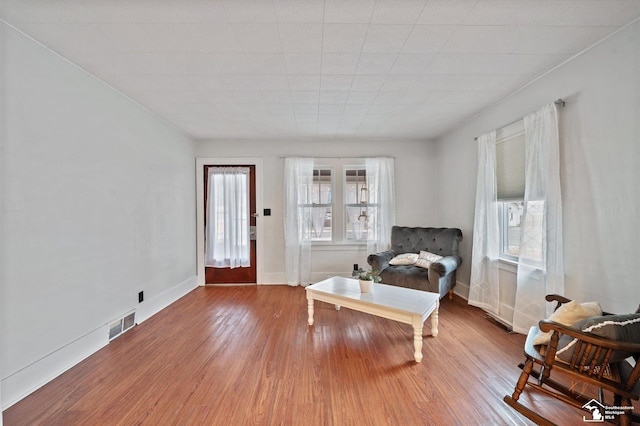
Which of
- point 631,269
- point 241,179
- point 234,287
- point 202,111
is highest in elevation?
point 202,111

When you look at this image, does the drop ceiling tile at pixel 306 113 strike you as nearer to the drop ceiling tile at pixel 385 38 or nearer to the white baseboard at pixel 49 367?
the drop ceiling tile at pixel 385 38

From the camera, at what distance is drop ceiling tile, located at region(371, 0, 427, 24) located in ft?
5.22

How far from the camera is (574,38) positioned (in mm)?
1935

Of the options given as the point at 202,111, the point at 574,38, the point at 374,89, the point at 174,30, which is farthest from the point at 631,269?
the point at 202,111

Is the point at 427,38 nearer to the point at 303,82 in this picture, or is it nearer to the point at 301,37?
the point at 301,37

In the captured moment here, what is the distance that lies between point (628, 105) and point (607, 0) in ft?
2.30

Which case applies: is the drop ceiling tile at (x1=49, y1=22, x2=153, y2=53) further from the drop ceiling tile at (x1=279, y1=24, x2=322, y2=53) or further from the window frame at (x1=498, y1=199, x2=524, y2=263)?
the window frame at (x1=498, y1=199, x2=524, y2=263)

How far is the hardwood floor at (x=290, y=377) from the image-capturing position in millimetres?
1631

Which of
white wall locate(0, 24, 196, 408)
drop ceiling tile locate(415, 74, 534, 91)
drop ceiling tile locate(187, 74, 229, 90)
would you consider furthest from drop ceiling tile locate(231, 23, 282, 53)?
white wall locate(0, 24, 196, 408)

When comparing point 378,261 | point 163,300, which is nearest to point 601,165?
point 378,261

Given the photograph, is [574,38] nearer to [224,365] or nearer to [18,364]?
[224,365]

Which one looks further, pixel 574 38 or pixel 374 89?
pixel 374 89

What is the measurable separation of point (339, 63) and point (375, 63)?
30 cm

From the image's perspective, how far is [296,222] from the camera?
449 centimetres
